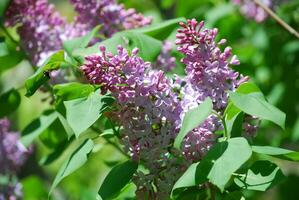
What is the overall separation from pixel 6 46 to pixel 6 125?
1.60 ft

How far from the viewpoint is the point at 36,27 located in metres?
1.96

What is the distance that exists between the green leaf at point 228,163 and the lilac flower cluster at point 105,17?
2.54ft

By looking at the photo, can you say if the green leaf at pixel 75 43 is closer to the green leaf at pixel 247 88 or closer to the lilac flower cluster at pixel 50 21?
the lilac flower cluster at pixel 50 21

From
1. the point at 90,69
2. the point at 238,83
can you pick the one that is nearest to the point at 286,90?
the point at 238,83

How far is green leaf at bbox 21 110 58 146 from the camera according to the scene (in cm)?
195

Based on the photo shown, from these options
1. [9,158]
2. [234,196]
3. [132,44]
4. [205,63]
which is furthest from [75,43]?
[9,158]

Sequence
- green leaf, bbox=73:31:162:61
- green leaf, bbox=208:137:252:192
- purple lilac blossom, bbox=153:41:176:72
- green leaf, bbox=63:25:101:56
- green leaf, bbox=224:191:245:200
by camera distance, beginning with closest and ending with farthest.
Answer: green leaf, bbox=208:137:252:192, green leaf, bbox=224:191:245:200, green leaf, bbox=73:31:162:61, green leaf, bbox=63:25:101:56, purple lilac blossom, bbox=153:41:176:72

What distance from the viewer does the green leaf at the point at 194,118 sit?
1.23 m

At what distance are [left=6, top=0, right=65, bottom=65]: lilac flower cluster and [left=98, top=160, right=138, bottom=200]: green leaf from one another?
619 mm

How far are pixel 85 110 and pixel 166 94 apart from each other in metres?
0.17

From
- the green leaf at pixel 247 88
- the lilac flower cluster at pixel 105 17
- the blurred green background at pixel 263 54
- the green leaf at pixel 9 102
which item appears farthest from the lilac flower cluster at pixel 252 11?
the green leaf at pixel 247 88

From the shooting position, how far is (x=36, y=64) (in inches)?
77.5

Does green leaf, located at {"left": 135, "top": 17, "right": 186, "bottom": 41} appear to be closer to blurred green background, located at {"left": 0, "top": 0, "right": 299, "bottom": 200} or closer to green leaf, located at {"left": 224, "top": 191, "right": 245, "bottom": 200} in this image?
green leaf, located at {"left": 224, "top": 191, "right": 245, "bottom": 200}

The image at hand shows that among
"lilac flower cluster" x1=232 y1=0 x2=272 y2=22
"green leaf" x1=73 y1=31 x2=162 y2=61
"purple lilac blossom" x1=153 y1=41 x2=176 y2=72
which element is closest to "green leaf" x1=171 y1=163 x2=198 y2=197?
"green leaf" x1=73 y1=31 x2=162 y2=61
